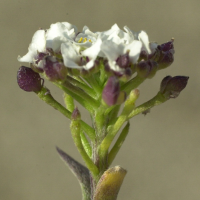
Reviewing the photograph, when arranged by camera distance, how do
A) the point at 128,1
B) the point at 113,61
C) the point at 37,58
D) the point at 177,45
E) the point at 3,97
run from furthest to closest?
1. the point at 128,1
2. the point at 177,45
3. the point at 3,97
4. the point at 37,58
5. the point at 113,61

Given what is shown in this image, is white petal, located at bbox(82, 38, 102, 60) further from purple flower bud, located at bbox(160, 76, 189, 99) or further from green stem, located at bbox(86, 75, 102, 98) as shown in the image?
purple flower bud, located at bbox(160, 76, 189, 99)

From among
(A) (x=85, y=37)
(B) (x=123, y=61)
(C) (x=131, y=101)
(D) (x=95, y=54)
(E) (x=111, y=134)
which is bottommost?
(E) (x=111, y=134)

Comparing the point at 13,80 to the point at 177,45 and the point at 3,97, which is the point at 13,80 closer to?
the point at 3,97

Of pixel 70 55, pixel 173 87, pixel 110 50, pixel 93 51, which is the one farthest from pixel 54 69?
pixel 173 87

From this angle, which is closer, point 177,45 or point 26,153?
point 26,153

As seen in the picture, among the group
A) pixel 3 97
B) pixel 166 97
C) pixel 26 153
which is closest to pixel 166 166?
pixel 26 153

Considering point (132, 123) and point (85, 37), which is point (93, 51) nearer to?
point (85, 37)

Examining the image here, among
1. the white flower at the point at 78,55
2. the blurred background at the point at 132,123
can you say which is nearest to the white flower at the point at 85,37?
the white flower at the point at 78,55
